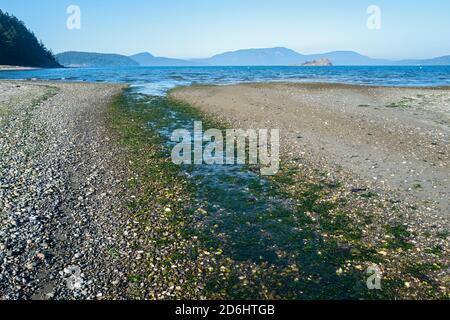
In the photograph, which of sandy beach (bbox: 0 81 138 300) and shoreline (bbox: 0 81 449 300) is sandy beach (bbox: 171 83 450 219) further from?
sandy beach (bbox: 0 81 138 300)

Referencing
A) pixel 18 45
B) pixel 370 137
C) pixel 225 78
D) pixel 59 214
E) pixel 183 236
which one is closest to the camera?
pixel 183 236

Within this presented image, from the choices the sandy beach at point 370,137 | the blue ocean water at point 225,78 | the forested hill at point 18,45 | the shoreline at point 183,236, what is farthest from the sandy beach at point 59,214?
the forested hill at point 18,45

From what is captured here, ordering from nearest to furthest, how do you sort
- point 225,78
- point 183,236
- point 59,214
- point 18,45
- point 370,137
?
point 183,236 → point 59,214 → point 370,137 → point 225,78 → point 18,45

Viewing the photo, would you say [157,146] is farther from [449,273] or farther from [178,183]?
[449,273]

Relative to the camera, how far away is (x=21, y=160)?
1755cm

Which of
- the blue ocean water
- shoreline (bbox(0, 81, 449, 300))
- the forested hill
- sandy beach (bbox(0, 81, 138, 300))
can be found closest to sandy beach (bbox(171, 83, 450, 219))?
shoreline (bbox(0, 81, 449, 300))

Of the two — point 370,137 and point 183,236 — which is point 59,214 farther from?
point 370,137

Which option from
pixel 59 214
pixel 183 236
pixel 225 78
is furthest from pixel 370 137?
pixel 225 78

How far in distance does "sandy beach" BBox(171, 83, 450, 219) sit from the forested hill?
162 meters

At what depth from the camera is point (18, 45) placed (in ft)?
543

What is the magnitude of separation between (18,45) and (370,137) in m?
192

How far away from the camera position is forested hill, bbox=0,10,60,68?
156750 mm

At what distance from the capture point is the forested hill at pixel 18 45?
156750 mm
